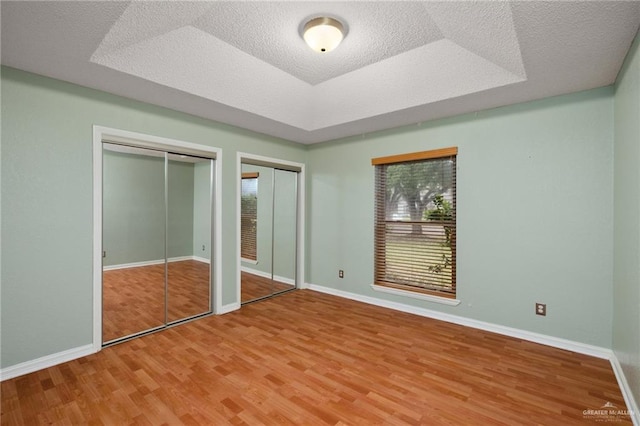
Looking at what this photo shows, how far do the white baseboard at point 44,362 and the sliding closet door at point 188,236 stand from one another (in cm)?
86

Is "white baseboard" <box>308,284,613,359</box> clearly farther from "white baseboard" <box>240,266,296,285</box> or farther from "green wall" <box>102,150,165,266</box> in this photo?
"green wall" <box>102,150,165,266</box>

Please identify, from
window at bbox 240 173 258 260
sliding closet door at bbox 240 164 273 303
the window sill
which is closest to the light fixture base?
sliding closet door at bbox 240 164 273 303

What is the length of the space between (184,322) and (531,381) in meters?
3.52

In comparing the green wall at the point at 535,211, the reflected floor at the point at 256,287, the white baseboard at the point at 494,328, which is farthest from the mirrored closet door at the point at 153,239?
the green wall at the point at 535,211

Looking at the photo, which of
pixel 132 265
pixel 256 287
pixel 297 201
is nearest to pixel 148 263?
pixel 132 265

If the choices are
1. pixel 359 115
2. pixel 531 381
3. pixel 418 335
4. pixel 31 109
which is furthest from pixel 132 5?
pixel 531 381

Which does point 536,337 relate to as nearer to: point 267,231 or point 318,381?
point 318,381

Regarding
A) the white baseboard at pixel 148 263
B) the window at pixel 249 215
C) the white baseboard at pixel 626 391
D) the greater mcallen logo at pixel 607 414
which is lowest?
the greater mcallen logo at pixel 607 414

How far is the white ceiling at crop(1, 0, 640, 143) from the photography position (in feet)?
6.02

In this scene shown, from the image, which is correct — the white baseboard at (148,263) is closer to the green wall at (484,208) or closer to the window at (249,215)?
the green wall at (484,208)

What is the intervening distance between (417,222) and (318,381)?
2340 millimetres

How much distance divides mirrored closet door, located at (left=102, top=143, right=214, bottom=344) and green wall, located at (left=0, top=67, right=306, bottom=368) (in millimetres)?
227

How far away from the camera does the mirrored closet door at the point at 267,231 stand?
14.3 ft

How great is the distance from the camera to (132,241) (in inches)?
124
